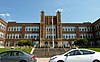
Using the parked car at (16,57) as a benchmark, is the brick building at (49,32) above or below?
above

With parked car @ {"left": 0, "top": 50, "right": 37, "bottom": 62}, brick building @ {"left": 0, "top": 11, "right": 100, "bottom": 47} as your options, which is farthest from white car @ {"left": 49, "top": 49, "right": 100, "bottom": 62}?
brick building @ {"left": 0, "top": 11, "right": 100, "bottom": 47}

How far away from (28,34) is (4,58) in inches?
2209

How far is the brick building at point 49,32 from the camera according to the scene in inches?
2689

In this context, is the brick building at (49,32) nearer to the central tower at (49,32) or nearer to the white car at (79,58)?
the central tower at (49,32)

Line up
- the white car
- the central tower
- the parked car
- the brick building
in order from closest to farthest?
the white car, the parked car, the central tower, the brick building

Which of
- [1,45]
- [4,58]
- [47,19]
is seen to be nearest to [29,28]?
[47,19]

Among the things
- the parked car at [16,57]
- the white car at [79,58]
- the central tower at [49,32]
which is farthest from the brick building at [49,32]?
the white car at [79,58]

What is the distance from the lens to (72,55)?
526 inches

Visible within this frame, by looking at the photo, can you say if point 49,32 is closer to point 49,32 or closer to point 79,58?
point 49,32

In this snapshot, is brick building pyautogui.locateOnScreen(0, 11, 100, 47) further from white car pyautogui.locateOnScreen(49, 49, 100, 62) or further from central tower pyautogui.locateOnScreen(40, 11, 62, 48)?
white car pyautogui.locateOnScreen(49, 49, 100, 62)

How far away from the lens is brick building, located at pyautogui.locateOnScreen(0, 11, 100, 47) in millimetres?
68312

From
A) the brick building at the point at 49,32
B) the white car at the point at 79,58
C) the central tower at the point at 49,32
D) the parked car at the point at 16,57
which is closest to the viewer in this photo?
the white car at the point at 79,58

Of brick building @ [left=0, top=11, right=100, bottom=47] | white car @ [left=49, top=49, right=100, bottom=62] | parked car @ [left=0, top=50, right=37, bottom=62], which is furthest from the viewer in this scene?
brick building @ [left=0, top=11, right=100, bottom=47]

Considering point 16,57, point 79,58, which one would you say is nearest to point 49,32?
point 16,57
